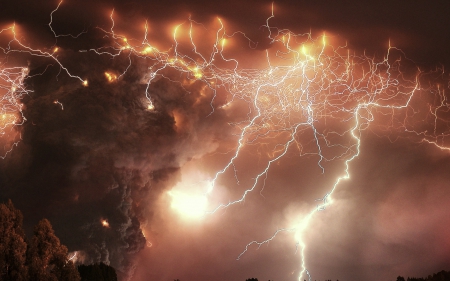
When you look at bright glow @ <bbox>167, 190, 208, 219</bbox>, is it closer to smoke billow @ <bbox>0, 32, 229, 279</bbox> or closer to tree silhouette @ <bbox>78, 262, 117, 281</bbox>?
smoke billow @ <bbox>0, 32, 229, 279</bbox>

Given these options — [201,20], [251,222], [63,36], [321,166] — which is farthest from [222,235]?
[63,36]

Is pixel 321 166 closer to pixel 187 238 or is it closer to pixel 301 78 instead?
pixel 301 78

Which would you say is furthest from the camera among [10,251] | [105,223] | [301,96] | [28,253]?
[301,96]

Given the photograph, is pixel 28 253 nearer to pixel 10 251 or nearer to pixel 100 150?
pixel 10 251

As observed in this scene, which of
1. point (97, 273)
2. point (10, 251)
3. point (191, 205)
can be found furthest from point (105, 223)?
point (10, 251)

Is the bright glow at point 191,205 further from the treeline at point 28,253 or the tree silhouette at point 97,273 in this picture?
the treeline at point 28,253

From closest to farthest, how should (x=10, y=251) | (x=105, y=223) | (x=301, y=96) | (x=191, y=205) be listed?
(x=10, y=251)
(x=105, y=223)
(x=301, y=96)
(x=191, y=205)

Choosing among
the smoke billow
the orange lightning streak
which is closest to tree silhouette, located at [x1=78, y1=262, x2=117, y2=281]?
the smoke billow

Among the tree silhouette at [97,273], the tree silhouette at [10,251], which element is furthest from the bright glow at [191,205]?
the tree silhouette at [10,251]
